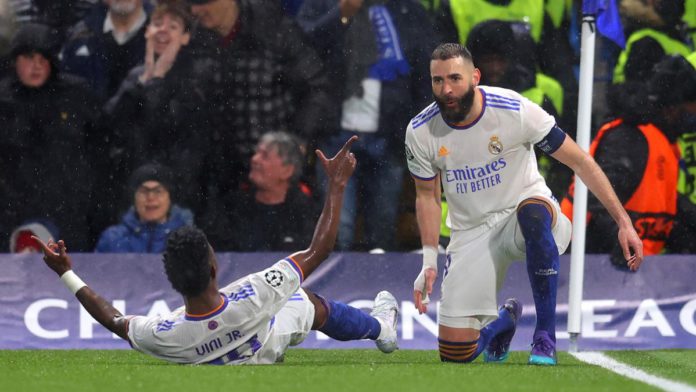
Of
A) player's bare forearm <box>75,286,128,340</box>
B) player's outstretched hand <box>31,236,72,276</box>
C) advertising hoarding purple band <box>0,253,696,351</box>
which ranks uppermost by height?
player's outstretched hand <box>31,236,72,276</box>

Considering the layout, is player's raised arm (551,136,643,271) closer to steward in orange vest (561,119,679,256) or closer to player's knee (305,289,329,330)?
player's knee (305,289,329,330)

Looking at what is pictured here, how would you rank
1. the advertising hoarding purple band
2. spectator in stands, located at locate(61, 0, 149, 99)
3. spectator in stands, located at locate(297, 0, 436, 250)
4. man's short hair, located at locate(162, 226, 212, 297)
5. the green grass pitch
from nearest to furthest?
the green grass pitch
man's short hair, located at locate(162, 226, 212, 297)
the advertising hoarding purple band
spectator in stands, located at locate(297, 0, 436, 250)
spectator in stands, located at locate(61, 0, 149, 99)

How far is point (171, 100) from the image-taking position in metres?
9.70

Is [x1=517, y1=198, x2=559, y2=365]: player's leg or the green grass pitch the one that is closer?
the green grass pitch

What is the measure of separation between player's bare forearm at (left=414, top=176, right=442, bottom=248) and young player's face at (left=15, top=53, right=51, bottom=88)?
326 cm

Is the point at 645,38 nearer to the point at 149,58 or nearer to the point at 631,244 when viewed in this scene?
the point at 631,244

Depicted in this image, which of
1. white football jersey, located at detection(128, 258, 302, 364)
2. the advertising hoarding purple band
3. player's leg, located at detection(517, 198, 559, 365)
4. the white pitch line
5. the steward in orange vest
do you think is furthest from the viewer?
the steward in orange vest

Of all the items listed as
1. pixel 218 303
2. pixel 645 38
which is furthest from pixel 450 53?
pixel 645 38

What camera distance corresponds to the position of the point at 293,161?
31.6ft

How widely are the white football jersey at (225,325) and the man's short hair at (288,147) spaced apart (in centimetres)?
287

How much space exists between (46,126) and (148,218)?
956mm

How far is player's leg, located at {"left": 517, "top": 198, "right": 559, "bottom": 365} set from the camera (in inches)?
278

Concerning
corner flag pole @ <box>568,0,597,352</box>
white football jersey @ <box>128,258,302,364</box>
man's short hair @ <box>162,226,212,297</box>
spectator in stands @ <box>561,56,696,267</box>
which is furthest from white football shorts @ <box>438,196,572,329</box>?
spectator in stands @ <box>561,56,696,267</box>

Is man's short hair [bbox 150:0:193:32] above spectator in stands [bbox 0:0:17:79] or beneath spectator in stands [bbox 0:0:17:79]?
above
